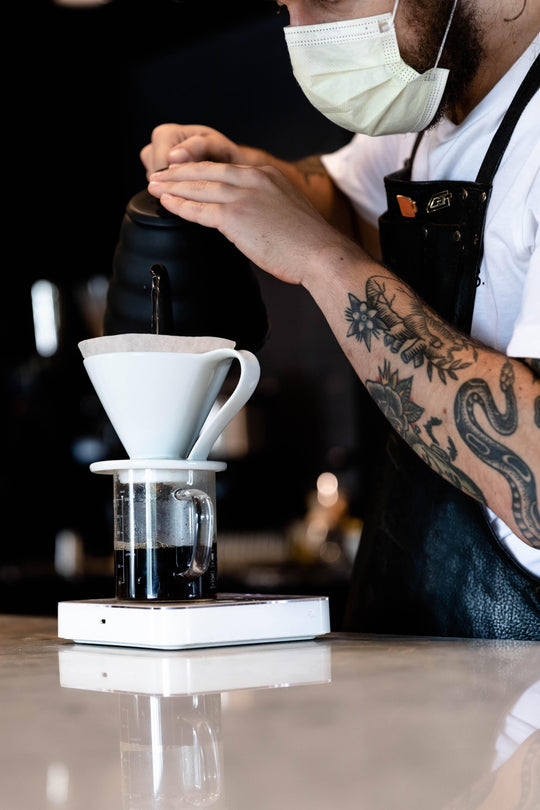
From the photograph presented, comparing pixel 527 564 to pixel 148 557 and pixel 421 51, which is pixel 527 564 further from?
pixel 421 51

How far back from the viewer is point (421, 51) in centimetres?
128

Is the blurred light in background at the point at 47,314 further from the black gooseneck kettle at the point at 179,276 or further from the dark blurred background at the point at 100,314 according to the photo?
the black gooseneck kettle at the point at 179,276

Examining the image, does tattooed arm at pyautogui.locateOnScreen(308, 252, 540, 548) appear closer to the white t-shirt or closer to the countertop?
the white t-shirt

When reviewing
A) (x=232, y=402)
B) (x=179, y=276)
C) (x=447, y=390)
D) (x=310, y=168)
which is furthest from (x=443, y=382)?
Result: (x=310, y=168)

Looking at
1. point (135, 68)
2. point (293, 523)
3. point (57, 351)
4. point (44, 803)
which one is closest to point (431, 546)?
point (44, 803)

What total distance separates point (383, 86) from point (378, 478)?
1.87ft

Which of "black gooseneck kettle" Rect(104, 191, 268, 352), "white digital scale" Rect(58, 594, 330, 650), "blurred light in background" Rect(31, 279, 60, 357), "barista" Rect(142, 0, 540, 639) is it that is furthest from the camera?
"blurred light in background" Rect(31, 279, 60, 357)

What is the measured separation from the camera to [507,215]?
1189mm

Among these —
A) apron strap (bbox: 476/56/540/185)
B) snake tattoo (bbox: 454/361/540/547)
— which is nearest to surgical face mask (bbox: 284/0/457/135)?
apron strap (bbox: 476/56/540/185)

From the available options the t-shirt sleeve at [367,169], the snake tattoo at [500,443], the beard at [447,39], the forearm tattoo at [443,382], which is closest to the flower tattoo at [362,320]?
the forearm tattoo at [443,382]

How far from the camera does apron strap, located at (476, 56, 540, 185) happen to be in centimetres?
120

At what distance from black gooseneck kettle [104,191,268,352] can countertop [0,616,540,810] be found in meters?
0.44

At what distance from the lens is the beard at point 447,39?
126 cm

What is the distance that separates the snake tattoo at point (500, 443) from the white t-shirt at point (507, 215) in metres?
0.06
